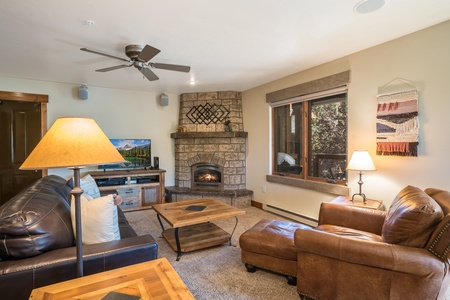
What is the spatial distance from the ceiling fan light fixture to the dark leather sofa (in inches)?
98.5

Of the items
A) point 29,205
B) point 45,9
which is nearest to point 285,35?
point 45,9

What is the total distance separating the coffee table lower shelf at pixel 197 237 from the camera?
9.32ft

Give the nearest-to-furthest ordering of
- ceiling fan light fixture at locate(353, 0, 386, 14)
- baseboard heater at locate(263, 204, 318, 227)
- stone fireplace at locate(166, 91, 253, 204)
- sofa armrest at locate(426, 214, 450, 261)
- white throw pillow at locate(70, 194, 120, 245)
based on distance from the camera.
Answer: sofa armrest at locate(426, 214, 450, 261)
white throw pillow at locate(70, 194, 120, 245)
ceiling fan light fixture at locate(353, 0, 386, 14)
baseboard heater at locate(263, 204, 318, 227)
stone fireplace at locate(166, 91, 253, 204)

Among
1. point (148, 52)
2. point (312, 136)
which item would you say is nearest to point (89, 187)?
point (148, 52)

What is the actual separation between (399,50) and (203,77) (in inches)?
108

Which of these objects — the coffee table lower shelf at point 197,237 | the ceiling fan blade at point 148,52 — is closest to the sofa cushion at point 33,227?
the coffee table lower shelf at point 197,237

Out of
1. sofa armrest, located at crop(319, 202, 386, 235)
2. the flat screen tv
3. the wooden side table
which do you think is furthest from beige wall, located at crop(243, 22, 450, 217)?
the flat screen tv

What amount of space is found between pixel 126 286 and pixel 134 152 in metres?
4.11

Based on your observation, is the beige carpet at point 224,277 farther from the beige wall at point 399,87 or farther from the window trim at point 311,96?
the window trim at point 311,96

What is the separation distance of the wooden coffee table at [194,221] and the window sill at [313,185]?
1.40 metres

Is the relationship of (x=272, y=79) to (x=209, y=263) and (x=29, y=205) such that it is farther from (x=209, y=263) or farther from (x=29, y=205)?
(x=29, y=205)

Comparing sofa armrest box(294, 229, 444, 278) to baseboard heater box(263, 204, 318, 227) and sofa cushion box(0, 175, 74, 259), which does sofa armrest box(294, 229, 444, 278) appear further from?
baseboard heater box(263, 204, 318, 227)

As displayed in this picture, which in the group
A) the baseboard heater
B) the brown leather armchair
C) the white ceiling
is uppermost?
the white ceiling

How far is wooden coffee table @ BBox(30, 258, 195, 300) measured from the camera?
111 centimetres
